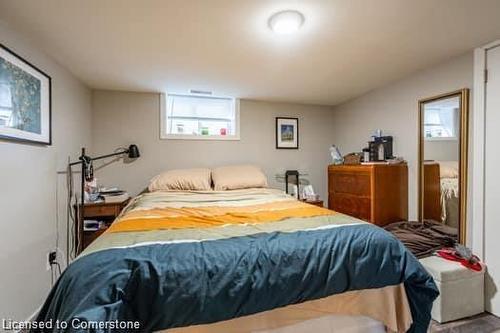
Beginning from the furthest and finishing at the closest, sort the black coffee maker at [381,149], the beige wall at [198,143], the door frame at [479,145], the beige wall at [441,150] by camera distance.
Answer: the beige wall at [198,143] → the black coffee maker at [381,149] → the beige wall at [441,150] → the door frame at [479,145]

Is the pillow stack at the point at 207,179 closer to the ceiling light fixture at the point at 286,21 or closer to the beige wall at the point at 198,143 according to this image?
the beige wall at the point at 198,143

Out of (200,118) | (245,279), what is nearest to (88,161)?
(200,118)

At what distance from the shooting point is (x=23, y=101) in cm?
183

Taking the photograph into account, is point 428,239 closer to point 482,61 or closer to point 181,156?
point 482,61

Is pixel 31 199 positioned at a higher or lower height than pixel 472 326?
higher

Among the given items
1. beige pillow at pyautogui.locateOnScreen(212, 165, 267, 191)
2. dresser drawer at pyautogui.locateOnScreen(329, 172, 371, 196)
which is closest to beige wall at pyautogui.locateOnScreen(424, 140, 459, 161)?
dresser drawer at pyautogui.locateOnScreen(329, 172, 371, 196)

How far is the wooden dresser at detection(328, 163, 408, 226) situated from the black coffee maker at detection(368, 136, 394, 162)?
24cm

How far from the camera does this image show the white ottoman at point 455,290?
6.25ft

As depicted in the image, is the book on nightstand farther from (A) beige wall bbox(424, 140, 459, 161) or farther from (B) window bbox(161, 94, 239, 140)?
(A) beige wall bbox(424, 140, 459, 161)

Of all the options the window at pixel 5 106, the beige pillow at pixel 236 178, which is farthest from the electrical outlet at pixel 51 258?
the beige pillow at pixel 236 178

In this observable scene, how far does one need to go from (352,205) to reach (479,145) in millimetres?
1373

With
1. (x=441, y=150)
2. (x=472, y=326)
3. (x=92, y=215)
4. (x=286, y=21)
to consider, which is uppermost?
(x=286, y=21)

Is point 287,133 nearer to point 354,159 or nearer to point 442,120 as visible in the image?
point 354,159

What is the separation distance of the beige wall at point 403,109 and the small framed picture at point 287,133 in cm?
74
